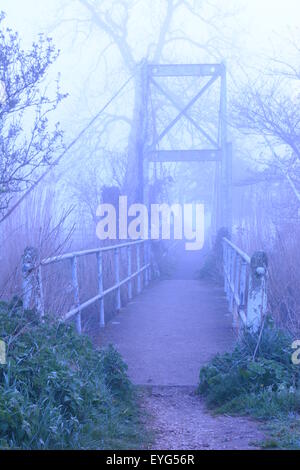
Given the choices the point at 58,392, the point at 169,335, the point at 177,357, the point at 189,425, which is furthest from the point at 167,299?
→ the point at 58,392

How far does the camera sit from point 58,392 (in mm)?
3727

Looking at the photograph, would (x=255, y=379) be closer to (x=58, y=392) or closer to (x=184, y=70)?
(x=58, y=392)

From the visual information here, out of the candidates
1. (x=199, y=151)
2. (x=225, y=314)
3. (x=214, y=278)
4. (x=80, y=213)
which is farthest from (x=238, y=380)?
(x=199, y=151)

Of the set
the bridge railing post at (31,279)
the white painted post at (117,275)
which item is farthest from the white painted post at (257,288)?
the white painted post at (117,275)

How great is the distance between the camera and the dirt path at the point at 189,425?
3729mm

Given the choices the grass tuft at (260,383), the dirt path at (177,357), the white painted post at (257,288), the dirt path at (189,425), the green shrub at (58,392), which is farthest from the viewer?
the white painted post at (257,288)

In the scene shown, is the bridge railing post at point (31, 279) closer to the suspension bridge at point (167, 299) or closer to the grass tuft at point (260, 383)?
the suspension bridge at point (167, 299)

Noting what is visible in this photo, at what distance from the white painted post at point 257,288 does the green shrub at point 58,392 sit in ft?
3.70

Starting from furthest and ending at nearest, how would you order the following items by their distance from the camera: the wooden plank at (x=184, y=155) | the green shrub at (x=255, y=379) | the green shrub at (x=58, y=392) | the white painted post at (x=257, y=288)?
the wooden plank at (x=184, y=155), the white painted post at (x=257, y=288), the green shrub at (x=255, y=379), the green shrub at (x=58, y=392)

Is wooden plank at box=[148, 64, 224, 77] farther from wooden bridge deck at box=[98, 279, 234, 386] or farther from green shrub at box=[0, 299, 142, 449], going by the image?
green shrub at box=[0, 299, 142, 449]

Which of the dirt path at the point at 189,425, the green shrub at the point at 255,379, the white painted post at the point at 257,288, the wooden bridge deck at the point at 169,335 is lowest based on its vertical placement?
the dirt path at the point at 189,425

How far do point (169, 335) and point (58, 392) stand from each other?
3556 mm

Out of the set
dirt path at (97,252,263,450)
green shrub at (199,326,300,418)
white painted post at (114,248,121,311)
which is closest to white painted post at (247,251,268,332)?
green shrub at (199,326,300,418)
